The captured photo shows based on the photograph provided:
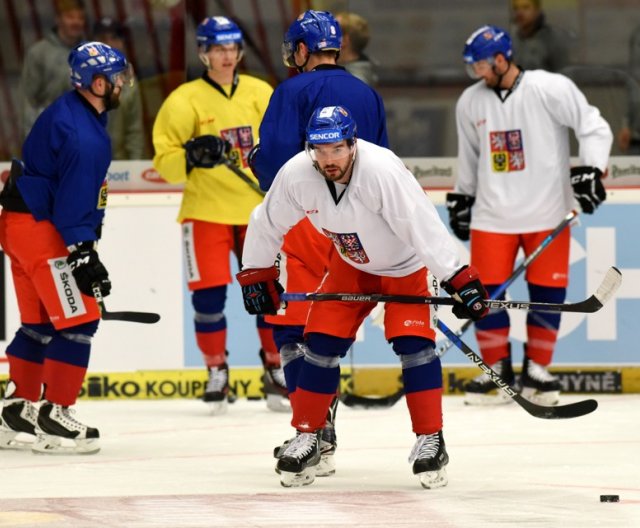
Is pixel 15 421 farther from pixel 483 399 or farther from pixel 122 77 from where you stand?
pixel 483 399

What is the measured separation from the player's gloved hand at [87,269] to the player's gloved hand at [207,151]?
38.5 inches

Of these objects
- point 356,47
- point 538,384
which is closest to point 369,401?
point 538,384

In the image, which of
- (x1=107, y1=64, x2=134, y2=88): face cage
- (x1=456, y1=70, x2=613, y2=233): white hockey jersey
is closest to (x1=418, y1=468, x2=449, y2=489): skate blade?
(x1=107, y1=64, x2=134, y2=88): face cage

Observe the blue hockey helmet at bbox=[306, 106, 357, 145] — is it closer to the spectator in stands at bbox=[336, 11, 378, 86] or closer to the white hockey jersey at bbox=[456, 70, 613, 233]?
the white hockey jersey at bbox=[456, 70, 613, 233]

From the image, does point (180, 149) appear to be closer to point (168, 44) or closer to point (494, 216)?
point (168, 44)

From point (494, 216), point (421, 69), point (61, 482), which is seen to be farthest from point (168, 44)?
point (61, 482)

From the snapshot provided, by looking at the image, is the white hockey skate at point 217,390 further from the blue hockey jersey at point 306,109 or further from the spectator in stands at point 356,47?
the blue hockey jersey at point 306,109

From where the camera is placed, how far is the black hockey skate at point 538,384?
A: 20.9 ft

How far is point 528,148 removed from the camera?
6.39 meters

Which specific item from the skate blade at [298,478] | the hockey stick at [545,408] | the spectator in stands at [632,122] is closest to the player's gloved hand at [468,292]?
the hockey stick at [545,408]

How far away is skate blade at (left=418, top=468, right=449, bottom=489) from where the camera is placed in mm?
4426

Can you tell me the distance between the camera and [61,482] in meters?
4.71

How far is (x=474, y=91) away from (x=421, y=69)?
38 cm

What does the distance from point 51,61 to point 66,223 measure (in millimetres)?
1840
